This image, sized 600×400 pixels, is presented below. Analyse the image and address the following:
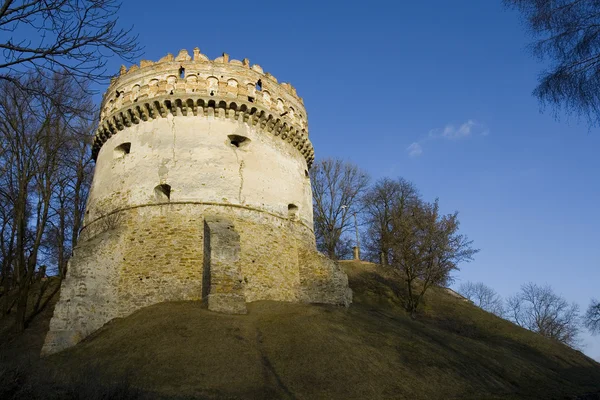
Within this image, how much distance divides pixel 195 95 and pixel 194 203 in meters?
4.02

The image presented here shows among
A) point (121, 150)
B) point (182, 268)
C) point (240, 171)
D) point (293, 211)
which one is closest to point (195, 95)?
point (240, 171)

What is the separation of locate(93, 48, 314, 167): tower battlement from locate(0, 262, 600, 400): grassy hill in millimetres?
7029

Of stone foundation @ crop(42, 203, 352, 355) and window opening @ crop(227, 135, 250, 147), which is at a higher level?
window opening @ crop(227, 135, 250, 147)

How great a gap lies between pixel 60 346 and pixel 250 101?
1007 cm

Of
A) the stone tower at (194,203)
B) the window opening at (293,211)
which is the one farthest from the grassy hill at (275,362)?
the window opening at (293,211)

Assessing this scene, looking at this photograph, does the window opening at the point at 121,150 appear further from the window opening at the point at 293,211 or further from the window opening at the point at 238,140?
the window opening at the point at 293,211

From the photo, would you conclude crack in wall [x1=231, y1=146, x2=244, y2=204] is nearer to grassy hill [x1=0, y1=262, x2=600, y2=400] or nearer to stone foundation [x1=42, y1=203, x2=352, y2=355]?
stone foundation [x1=42, y1=203, x2=352, y2=355]

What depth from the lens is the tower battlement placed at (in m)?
15.8

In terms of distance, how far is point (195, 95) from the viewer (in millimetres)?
15648

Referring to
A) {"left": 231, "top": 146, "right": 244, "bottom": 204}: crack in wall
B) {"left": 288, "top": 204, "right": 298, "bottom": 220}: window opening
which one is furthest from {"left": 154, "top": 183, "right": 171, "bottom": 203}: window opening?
{"left": 288, "top": 204, "right": 298, "bottom": 220}: window opening

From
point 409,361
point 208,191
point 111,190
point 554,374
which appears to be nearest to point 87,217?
point 111,190

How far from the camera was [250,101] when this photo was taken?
16500 millimetres

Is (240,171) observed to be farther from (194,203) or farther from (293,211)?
(293,211)

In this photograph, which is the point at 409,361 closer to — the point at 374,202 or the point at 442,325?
the point at 442,325
